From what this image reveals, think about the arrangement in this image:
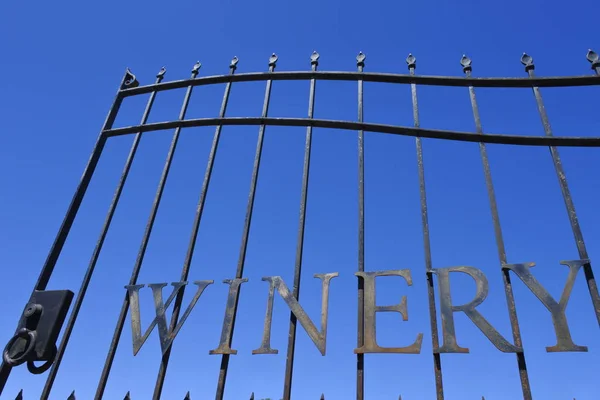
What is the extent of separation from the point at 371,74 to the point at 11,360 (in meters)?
3.34

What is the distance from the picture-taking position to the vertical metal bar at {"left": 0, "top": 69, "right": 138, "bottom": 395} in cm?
324

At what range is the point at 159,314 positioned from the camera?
9.59ft

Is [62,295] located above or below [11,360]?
above

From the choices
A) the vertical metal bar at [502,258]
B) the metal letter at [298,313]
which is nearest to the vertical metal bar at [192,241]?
the metal letter at [298,313]

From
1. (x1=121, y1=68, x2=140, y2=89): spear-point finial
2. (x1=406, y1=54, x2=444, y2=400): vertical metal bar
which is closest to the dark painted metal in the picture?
(x1=406, y1=54, x2=444, y2=400): vertical metal bar

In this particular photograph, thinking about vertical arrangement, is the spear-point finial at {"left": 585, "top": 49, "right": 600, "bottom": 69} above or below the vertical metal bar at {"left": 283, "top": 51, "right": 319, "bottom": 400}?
above

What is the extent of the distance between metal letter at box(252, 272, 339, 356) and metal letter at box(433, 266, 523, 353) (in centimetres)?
65

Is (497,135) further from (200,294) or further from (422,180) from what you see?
(200,294)

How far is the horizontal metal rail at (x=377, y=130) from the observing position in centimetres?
Answer: 300

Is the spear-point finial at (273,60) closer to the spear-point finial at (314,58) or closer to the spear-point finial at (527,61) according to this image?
Answer: the spear-point finial at (314,58)

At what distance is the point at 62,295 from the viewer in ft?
9.65

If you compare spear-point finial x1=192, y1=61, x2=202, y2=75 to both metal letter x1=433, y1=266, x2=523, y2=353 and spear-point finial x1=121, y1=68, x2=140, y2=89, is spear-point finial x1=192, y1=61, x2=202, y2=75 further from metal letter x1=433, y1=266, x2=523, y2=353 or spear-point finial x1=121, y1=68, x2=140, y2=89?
metal letter x1=433, y1=266, x2=523, y2=353

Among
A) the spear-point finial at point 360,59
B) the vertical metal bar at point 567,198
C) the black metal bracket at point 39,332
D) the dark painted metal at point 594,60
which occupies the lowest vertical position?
the black metal bracket at point 39,332

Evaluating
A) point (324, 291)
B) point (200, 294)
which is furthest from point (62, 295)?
point (324, 291)
